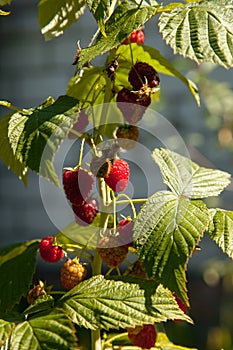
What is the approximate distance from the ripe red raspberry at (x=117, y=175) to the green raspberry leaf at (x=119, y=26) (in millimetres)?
190

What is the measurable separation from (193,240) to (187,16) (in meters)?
0.36

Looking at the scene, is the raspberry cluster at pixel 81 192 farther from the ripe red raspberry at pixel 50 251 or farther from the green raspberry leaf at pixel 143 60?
the green raspberry leaf at pixel 143 60

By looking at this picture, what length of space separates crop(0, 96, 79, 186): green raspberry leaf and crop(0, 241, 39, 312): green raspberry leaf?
0.90 ft

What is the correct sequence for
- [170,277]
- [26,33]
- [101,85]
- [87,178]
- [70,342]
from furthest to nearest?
[26,33] → [101,85] → [87,178] → [170,277] → [70,342]

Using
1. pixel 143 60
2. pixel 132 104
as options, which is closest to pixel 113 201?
pixel 132 104

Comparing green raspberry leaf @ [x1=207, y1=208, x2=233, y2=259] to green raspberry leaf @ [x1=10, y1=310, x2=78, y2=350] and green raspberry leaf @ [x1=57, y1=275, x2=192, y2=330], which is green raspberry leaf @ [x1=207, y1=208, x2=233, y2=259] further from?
green raspberry leaf @ [x1=10, y1=310, x2=78, y2=350]

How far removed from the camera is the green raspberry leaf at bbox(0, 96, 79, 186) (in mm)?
1017

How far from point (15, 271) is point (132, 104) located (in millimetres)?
388

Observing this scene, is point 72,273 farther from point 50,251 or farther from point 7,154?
point 7,154

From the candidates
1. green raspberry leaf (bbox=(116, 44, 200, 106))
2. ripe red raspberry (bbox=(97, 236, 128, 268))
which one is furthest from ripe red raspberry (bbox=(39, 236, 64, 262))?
green raspberry leaf (bbox=(116, 44, 200, 106))

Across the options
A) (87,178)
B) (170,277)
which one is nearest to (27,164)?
(87,178)

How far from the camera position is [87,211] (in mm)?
1167

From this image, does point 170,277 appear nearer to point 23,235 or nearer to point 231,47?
point 231,47

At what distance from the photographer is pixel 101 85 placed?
4.16 feet
